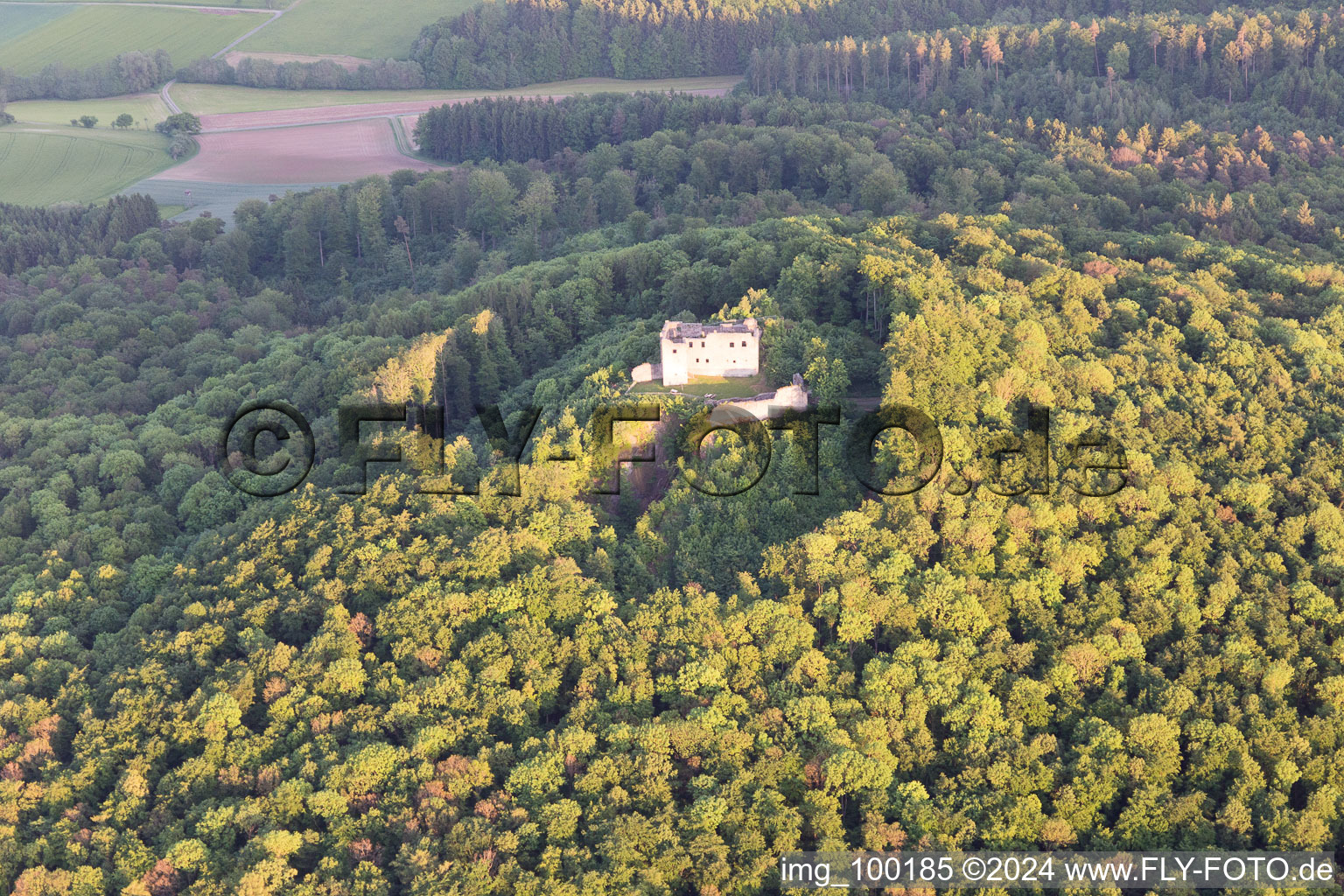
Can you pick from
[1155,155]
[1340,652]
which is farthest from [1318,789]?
[1155,155]

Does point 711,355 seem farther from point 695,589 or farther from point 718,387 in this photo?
point 695,589

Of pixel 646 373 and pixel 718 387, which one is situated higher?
pixel 646 373

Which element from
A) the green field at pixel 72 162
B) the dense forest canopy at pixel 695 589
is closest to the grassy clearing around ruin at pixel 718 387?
the dense forest canopy at pixel 695 589

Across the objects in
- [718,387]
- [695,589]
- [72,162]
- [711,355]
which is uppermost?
[72,162]

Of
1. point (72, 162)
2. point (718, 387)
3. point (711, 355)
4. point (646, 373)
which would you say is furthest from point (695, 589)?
point (72, 162)

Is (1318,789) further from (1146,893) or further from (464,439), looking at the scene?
(464,439)
